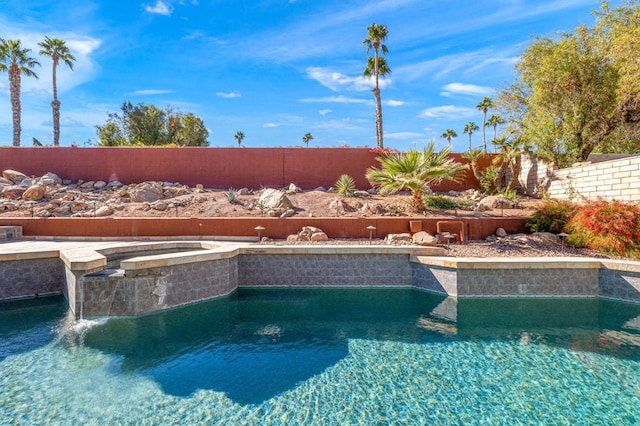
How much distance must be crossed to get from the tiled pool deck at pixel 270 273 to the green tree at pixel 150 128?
16.2m

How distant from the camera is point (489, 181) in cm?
1361

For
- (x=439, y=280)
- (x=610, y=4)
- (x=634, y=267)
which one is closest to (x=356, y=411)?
(x=439, y=280)

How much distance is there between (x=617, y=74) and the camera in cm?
1184

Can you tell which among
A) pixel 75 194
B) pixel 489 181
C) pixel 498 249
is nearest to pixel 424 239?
pixel 498 249

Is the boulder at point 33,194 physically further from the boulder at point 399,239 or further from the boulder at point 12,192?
the boulder at point 399,239

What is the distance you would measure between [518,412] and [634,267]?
4973 millimetres

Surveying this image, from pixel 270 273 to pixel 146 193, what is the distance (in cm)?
754

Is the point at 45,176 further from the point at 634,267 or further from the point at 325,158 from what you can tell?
the point at 634,267

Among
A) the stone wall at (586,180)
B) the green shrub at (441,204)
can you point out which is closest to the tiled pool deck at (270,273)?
the green shrub at (441,204)

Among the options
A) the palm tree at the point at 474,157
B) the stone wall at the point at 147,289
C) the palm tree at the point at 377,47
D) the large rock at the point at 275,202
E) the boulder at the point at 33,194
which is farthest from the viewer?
the palm tree at the point at 377,47

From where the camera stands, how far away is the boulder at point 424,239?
27.5 ft

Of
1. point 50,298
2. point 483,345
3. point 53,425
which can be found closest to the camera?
point 53,425

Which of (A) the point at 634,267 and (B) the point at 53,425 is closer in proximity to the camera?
(B) the point at 53,425

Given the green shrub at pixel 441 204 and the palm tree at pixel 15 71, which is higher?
the palm tree at pixel 15 71
